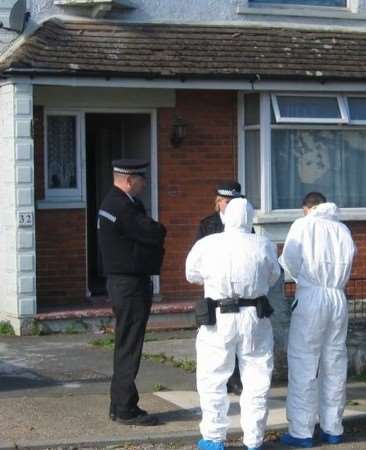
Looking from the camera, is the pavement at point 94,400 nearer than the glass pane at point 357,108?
Yes

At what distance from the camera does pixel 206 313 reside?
24.3 ft

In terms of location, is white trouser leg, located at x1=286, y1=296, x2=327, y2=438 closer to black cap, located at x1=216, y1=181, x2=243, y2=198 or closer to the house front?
black cap, located at x1=216, y1=181, x2=243, y2=198

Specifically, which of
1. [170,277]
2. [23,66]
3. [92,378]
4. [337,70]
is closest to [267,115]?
[337,70]

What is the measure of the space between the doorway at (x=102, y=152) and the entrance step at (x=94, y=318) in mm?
1071

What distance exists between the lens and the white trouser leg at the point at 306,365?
7836 mm

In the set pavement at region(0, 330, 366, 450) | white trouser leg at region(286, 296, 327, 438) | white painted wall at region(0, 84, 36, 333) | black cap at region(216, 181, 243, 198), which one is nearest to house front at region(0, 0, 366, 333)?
white painted wall at region(0, 84, 36, 333)

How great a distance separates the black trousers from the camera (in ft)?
26.4

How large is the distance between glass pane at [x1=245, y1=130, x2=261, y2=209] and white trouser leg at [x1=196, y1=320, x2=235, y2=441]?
6.44 m

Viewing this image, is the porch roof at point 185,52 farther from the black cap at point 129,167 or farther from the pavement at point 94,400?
the black cap at point 129,167

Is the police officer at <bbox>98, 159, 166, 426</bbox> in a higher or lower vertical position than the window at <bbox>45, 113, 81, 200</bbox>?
lower

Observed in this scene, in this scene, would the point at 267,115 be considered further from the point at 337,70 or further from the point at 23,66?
the point at 23,66

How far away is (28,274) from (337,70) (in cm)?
461

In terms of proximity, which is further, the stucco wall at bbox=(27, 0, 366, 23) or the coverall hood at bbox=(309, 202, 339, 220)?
the stucco wall at bbox=(27, 0, 366, 23)

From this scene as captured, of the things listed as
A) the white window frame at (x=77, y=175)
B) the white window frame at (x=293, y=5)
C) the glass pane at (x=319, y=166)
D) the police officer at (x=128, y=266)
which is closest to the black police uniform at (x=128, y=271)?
the police officer at (x=128, y=266)
